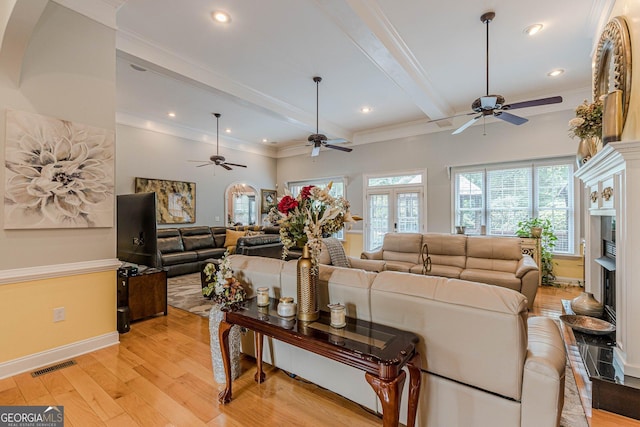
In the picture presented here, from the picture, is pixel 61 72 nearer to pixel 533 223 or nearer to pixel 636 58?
pixel 636 58

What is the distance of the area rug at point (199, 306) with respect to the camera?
1885 millimetres

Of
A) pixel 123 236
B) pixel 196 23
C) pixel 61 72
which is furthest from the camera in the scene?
pixel 123 236

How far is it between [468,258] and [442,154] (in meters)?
2.69

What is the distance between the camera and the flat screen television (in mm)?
3154

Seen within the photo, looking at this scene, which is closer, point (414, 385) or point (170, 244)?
point (414, 385)

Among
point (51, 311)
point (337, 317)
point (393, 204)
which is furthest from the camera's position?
point (393, 204)

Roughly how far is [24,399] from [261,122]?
5.88 m

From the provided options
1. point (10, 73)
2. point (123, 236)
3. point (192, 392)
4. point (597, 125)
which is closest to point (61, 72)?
point (10, 73)

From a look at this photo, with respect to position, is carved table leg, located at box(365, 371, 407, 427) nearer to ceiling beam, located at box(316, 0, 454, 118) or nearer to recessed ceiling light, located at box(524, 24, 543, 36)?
ceiling beam, located at box(316, 0, 454, 118)

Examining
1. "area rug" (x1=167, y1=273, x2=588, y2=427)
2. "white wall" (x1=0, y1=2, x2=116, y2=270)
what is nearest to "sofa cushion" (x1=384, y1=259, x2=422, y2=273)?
"area rug" (x1=167, y1=273, x2=588, y2=427)

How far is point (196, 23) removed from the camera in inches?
124

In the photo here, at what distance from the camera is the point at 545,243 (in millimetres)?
5391

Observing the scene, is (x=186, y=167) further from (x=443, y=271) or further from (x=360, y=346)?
(x=360, y=346)

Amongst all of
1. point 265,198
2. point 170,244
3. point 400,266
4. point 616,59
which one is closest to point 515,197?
point 400,266
